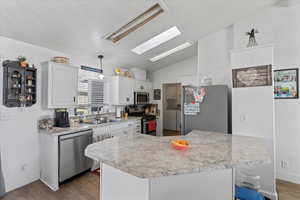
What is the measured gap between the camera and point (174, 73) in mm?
5355

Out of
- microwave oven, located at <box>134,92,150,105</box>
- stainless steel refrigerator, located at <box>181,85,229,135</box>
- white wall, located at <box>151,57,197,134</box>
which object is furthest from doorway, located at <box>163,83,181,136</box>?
stainless steel refrigerator, located at <box>181,85,229,135</box>

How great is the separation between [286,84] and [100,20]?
3.47 metres

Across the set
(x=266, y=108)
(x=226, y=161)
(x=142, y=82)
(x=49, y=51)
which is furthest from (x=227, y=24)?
(x=49, y=51)

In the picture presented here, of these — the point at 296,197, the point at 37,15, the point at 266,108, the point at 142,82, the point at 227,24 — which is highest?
the point at 227,24

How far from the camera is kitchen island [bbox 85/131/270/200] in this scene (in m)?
1.00

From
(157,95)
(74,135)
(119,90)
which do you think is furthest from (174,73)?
(74,135)

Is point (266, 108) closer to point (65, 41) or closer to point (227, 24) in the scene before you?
point (227, 24)

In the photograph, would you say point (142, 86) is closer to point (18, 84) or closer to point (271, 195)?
point (18, 84)

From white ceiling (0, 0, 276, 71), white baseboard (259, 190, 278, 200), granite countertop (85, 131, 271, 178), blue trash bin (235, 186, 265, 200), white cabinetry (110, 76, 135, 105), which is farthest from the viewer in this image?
white cabinetry (110, 76, 135, 105)

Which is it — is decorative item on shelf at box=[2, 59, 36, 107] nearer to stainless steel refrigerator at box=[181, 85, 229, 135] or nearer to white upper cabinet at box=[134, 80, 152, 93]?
white upper cabinet at box=[134, 80, 152, 93]

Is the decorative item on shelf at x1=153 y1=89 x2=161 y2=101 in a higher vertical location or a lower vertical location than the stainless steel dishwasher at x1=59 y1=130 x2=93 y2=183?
higher

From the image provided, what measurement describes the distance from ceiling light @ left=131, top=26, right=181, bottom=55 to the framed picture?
2158mm

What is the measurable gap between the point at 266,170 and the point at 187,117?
4.73 ft

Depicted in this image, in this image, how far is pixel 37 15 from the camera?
2043 mm
